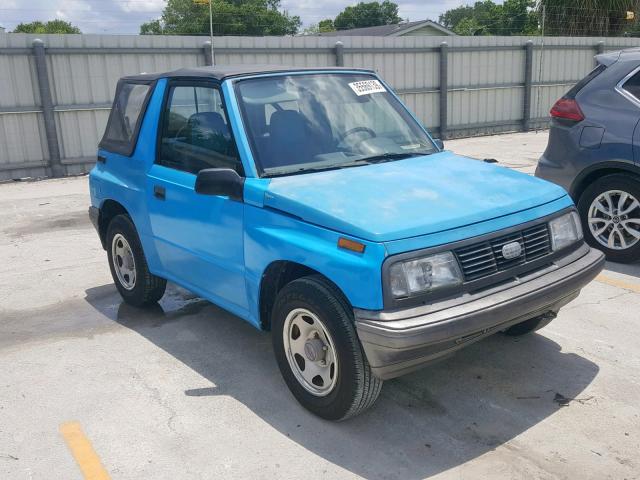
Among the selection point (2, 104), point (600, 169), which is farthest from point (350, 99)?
point (2, 104)

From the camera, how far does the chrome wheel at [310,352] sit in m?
3.54

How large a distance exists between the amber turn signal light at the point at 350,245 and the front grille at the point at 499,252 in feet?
1.59

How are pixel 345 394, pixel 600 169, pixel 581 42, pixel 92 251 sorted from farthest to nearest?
pixel 581 42, pixel 92 251, pixel 600 169, pixel 345 394

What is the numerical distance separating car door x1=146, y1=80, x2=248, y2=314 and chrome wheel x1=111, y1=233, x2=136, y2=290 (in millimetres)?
603

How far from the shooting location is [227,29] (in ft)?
209

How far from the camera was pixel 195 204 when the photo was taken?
432 cm

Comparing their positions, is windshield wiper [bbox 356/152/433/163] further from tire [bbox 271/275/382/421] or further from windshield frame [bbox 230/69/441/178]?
tire [bbox 271/275/382/421]

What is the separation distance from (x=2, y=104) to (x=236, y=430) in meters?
10.6

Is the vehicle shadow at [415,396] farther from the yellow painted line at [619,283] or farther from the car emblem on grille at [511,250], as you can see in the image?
the yellow painted line at [619,283]

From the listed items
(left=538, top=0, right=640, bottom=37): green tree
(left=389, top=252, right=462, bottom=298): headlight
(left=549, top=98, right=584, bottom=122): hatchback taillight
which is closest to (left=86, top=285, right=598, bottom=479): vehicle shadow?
(left=389, top=252, right=462, bottom=298): headlight

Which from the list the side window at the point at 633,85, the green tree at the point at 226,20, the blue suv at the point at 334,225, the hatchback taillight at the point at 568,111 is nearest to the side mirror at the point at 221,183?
the blue suv at the point at 334,225

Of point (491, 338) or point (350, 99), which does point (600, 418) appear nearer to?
point (491, 338)

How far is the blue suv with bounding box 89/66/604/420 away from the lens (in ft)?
10.6

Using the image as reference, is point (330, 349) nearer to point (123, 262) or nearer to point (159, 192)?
point (159, 192)
